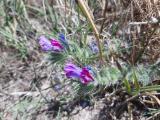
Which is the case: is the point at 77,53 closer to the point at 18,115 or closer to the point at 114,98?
the point at 114,98

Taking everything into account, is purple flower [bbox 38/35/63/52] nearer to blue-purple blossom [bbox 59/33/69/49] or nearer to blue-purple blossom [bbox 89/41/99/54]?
blue-purple blossom [bbox 59/33/69/49]

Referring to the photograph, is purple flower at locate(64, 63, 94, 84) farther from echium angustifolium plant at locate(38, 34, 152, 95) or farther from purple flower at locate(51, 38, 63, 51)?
purple flower at locate(51, 38, 63, 51)

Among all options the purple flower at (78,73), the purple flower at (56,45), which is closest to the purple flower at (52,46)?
the purple flower at (56,45)

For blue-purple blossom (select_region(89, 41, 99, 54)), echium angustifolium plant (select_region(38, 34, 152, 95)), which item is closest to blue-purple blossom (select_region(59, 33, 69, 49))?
echium angustifolium plant (select_region(38, 34, 152, 95))

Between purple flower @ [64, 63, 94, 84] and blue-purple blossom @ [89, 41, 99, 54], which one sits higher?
blue-purple blossom @ [89, 41, 99, 54]

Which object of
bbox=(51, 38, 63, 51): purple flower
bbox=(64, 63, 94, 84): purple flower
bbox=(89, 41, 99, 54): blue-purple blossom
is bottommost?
bbox=(64, 63, 94, 84): purple flower

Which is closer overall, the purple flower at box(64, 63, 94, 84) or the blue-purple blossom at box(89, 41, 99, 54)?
the purple flower at box(64, 63, 94, 84)

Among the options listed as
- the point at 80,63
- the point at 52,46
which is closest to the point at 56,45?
the point at 52,46

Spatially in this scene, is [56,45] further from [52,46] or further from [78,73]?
[78,73]
